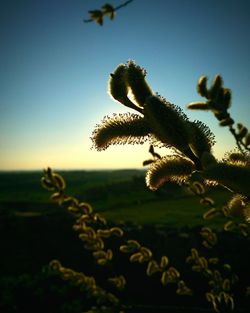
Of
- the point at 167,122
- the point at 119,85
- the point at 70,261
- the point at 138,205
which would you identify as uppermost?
the point at 138,205

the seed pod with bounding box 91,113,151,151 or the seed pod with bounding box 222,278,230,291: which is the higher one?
the seed pod with bounding box 91,113,151,151

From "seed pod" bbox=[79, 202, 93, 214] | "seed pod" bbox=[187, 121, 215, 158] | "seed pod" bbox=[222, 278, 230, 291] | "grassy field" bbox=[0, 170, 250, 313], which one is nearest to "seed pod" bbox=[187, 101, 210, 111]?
"seed pod" bbox=[187, 121, 215, 158]

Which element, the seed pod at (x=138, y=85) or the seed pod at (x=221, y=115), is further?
the seed pod at (x=221, y=115)

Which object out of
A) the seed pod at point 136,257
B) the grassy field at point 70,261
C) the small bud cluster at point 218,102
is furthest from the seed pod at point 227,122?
the grassy field at point 70,261

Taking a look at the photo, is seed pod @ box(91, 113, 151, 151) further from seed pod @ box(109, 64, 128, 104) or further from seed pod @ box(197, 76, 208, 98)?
seed pod @ box(197, 76, 208, 98)

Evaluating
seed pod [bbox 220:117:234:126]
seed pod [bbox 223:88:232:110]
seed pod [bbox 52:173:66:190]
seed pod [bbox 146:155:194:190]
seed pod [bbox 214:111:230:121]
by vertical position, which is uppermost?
seed pod [bbox 52:173:66:190]

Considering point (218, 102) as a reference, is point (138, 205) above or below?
above

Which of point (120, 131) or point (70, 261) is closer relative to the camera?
point (120, 131)

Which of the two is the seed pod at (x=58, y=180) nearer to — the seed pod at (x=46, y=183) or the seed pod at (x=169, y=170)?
the seed pod at (x=46, y=183)

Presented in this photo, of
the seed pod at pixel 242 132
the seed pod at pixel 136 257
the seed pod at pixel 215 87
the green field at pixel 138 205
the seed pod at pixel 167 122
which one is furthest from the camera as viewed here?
the green field at pixel 138 205

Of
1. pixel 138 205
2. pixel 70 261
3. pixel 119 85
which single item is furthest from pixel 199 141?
A: pixel 138 205

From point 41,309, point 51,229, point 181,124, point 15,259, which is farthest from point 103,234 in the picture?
point 51,229

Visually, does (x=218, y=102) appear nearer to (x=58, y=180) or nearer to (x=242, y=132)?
(x=242, y=132)

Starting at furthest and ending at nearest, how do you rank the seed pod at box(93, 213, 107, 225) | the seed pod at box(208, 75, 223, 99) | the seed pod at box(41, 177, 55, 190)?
1. the seed pod at box(93, 213, 107, 225)
2. the seed pod at box(41, 177, 55, 190)
3. the seed pod at box(208, 75, 223, 99)
